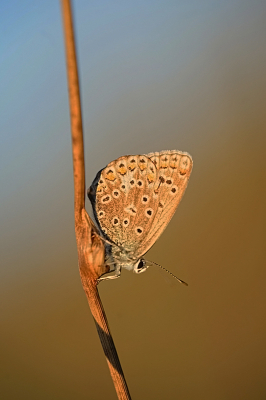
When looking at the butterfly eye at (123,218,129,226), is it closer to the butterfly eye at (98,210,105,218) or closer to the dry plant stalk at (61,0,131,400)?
the butterfly eye at (98,210,105,218)

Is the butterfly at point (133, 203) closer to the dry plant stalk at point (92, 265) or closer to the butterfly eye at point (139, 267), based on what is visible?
the butterfly eye at point (139, 267)

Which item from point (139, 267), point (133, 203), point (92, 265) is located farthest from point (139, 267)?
point (92, 265)

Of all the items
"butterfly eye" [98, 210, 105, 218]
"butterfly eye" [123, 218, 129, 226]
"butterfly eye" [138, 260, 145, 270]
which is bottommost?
"butterfly eye" [138, 260, 145, 270]

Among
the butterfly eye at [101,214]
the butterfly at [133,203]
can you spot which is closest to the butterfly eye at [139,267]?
the butterfly at [133,203]

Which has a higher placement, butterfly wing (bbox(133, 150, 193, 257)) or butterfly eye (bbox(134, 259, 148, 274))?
butterfly wing (bbox(133, 150, 193, 257))

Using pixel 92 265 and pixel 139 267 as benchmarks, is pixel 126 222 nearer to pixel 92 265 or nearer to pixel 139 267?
pixel 139 267

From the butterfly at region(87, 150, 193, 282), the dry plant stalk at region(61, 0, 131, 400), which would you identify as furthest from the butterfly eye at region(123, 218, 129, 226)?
the dry plant stalk at region(61, 0, 131, 400)

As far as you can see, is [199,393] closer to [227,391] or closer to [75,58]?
[227,391]
